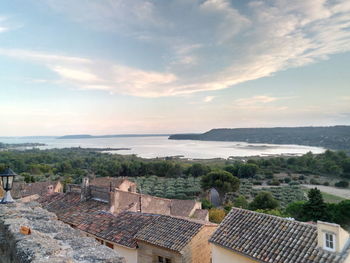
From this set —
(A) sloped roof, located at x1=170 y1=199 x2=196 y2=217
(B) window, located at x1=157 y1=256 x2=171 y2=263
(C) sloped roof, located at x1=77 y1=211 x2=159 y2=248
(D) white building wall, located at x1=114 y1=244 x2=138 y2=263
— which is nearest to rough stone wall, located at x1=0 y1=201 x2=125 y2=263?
(B) window, located at x1=157 y1=256 x2=171 y2=263

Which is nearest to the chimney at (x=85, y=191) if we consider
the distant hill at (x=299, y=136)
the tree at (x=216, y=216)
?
the tree at (x=216, y=216)

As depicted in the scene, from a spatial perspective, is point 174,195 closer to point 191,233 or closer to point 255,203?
point 255,203

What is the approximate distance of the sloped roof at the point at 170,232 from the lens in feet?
34.0

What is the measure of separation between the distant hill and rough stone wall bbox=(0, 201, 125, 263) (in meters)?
107

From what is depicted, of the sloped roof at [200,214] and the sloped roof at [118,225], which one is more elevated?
the sloped roof at [118,225]

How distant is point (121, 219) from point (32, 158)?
285ft

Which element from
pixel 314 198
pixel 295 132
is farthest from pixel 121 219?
pixel 295 132

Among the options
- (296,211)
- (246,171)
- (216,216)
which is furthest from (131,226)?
(246,171)

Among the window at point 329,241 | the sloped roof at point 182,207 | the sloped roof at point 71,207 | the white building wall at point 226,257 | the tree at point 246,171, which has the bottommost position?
the tree at point 246,171

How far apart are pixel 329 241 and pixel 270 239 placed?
1.87 m

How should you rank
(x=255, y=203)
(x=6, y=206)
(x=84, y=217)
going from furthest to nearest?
(x=255, y=203)
(x=84, y=217)
(x=6, y=206)

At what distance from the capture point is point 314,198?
2692cm

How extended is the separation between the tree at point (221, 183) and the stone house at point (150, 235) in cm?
3126

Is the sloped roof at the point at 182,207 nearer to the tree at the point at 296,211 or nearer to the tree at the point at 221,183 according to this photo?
the tree at the point at 296,211
